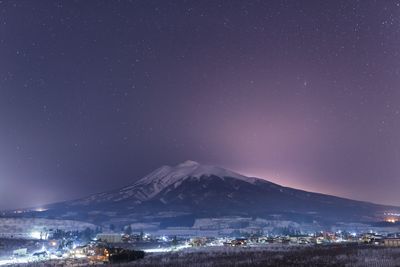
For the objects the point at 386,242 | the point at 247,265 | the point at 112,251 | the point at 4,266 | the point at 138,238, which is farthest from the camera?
the point at 138,238

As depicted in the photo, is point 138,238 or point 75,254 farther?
point 138,238

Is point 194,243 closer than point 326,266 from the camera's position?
No

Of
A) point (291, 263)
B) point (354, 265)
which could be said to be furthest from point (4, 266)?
point (354, 265)

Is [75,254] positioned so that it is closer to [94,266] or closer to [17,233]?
[94,266]

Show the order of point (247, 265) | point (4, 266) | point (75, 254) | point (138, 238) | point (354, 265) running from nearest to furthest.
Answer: point (354, 265), point (247, 265), point (4, 266), point (75, 254), point (138, 238)

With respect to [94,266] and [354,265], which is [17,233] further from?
[354,265]

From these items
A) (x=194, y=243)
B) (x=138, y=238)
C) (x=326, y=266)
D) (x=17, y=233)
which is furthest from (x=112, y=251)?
(x=17, y=233)

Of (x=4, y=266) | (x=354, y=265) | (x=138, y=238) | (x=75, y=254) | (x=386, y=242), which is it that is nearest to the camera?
(x=354, y=265)

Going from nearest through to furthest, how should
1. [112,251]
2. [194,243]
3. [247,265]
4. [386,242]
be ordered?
[247,265]
[112,251]
[386,242]
[194,243]
